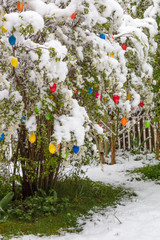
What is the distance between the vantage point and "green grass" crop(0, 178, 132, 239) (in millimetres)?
3164

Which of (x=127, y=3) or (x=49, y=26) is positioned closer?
(x=49, y=26)

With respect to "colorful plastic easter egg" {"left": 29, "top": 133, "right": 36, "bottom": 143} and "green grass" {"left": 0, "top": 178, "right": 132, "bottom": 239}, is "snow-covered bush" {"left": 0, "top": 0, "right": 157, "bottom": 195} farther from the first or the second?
"green grass" {"left": 0, "top": 178, "right": 132, "bottom": 239}

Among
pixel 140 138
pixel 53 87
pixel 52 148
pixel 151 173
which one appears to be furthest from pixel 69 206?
pixel 140 138

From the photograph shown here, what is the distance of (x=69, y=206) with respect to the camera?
382 cm

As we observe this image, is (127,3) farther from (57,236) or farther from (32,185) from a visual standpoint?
(57,236)

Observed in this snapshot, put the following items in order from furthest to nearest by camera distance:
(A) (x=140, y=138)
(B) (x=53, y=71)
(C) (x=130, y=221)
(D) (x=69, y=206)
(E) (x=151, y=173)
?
(A) (x=140, y=138)
(E) (x=151, y=173)
(D) (x=69, y=206)
(C) (x=130, y=221)
(B) (x=53, y=71)

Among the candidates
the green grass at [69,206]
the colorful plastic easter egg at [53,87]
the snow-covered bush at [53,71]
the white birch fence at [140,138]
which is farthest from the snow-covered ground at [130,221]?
the white birch fence at [140,138]

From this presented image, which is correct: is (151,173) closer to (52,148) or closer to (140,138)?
(140,138)

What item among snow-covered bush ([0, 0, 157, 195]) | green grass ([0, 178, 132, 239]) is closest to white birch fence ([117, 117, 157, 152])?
green grass ([0, 178, 132, 239])

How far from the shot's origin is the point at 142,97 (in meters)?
5.55

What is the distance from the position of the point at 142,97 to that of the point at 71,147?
2.85m

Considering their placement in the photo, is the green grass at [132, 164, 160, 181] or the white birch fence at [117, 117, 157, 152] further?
the white birch fence at [117, 117, 157, 152]

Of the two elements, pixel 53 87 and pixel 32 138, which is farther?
pixel 32 138

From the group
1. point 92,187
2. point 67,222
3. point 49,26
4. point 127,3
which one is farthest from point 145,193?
point 127,3
